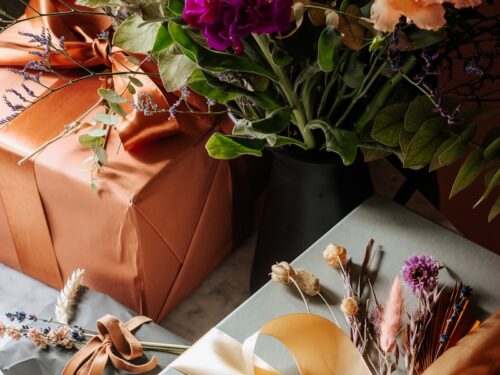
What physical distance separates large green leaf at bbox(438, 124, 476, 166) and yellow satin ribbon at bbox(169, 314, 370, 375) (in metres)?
0.17

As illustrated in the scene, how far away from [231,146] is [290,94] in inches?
2.8

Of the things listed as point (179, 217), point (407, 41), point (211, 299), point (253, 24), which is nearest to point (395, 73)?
point (407, 41)

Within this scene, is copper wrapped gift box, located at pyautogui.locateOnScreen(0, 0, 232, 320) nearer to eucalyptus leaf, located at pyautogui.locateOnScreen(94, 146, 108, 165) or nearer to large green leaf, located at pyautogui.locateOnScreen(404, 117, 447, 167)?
eucalyptus leaf, located at pyautogui.locateOnScreen(94, 146, 108, 165)

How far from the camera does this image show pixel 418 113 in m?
0.67

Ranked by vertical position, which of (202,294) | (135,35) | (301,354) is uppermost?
(135,35)

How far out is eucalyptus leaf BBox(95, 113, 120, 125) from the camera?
0.82 m

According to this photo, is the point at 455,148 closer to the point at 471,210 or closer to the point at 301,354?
the point at 301,354

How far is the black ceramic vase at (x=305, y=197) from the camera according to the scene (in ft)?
2.48

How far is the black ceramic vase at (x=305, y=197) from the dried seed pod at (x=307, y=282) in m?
0.11

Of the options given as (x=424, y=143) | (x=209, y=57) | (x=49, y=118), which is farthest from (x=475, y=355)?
(x=49, y=118)

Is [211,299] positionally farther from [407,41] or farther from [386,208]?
[407,41]

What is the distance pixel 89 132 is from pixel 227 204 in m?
0.21

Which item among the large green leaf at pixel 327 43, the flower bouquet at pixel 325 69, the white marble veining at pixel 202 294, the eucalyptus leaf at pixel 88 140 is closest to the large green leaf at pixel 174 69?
the flower bouquet at pixel 325 69

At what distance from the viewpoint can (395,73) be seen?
675 millimetres
